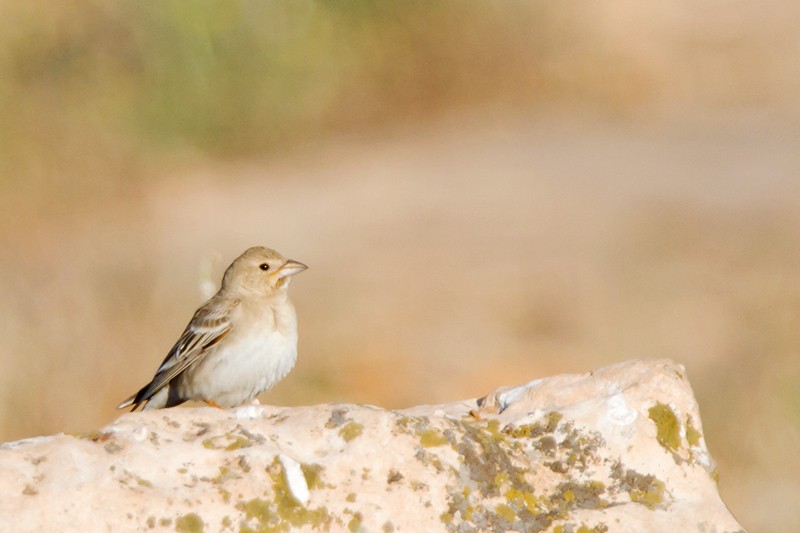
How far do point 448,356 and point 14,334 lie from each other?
3198 mm

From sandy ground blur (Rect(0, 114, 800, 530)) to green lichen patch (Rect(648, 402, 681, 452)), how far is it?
5169 millimetres

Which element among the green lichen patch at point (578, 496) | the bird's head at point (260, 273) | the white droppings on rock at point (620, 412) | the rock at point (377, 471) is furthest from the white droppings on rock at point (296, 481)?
the bird's head at point (260, 273)

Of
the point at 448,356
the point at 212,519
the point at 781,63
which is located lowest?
the point at 448,356

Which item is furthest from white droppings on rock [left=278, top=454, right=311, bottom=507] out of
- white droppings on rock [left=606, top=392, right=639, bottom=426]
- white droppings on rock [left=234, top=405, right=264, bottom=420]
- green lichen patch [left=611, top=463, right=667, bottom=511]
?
white droppings on rock [left=606, top=392, right=639, bottom=426]

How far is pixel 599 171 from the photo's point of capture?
19.1m

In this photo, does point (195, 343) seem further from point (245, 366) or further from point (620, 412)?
point (620, 412)

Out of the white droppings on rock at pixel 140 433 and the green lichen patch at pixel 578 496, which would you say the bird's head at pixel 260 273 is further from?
the green lichen patch at pixel 578 496

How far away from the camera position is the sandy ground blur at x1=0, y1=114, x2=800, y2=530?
10914mm

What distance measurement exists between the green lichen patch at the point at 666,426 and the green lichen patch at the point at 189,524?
141 cm

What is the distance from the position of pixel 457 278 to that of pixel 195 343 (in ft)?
23.4

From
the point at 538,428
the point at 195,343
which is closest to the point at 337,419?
the point at 538,428

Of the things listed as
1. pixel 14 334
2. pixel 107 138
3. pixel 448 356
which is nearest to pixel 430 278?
pixel 448 356

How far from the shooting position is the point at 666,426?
497 cm

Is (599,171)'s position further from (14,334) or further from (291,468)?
(291,468)
